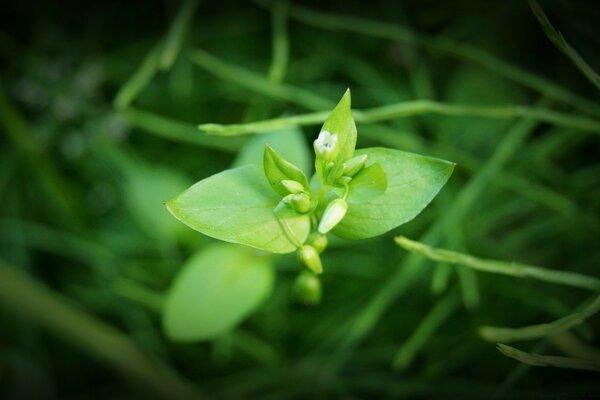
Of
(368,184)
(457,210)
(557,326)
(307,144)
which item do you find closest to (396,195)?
(368,184)

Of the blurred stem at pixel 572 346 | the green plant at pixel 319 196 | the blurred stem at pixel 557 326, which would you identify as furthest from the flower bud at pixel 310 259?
the blurred stem at pixel 572 346

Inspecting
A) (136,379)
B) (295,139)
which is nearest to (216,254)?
(295,139)

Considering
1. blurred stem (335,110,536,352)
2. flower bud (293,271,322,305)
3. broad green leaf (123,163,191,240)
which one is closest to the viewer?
flower bud (293,271,322,305)

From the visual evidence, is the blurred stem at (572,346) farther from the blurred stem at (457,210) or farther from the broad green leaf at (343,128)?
the broad green leaf at (343,128)

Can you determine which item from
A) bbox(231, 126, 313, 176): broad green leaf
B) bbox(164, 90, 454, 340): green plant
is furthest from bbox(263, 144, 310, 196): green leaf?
bbox(231, 126, 313, 176): broad green leaf

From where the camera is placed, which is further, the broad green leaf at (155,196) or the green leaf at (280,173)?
the broad green leaf at (155,196)

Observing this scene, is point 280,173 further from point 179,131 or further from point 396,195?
point 179,131

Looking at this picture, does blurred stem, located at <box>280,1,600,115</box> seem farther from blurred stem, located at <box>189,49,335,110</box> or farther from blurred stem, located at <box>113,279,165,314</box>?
blurred stem, located at <box>113,279,165,314</box>
